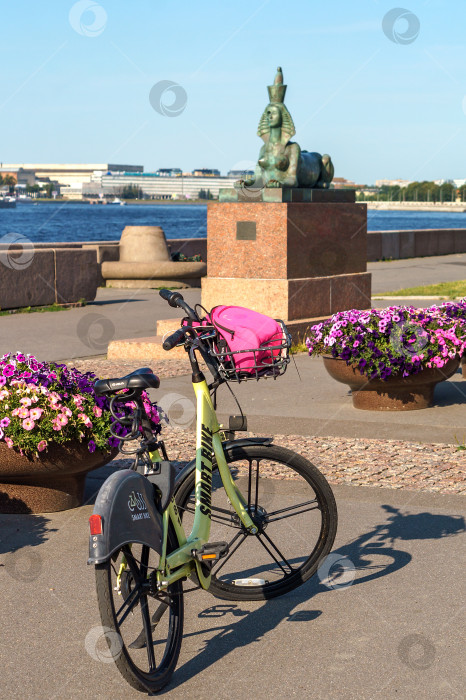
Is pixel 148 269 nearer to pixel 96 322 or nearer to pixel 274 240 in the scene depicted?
pixel 96 322

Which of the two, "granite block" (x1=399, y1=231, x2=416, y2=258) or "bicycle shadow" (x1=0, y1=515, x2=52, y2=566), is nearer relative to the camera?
"bicycle shadow" (x1=0, y1=515, x2=52, y2=566)

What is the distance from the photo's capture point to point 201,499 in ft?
13.3

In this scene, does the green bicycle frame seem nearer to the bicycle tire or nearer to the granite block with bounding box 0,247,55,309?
the bicycle tire

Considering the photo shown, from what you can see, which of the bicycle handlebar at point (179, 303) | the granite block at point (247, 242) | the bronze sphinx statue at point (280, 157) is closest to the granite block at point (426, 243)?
the bronze sphinx statue at point (280, 157)

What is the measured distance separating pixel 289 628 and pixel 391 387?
16.0ft

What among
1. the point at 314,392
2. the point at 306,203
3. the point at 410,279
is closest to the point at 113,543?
the point at 314,392

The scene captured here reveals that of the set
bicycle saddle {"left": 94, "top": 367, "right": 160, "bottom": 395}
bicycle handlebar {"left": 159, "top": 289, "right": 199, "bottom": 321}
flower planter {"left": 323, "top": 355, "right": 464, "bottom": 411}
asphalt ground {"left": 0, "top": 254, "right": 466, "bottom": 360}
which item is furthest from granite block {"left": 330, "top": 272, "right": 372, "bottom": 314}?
bicycle saddle {"left": 94, "top": 367, "right": 160, "bottom": 395}

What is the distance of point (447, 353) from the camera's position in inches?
342

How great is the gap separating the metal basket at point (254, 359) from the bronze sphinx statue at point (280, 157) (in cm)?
990

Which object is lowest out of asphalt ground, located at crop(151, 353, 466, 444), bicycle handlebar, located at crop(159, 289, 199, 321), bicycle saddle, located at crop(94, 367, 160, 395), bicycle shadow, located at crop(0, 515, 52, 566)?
bicycle shadow, located at crop(0, 515, 52, 566)

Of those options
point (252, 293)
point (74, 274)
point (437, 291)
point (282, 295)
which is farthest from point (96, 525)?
point (437, 291)

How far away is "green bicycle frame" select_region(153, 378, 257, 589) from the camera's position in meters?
3.80

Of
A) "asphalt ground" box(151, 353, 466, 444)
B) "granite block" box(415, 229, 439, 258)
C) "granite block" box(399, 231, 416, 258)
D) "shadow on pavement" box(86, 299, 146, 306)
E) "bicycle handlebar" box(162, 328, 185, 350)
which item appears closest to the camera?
"bicycle handlebar" box(162, 328, 185, 350)

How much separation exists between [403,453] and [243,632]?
3.36 meters
